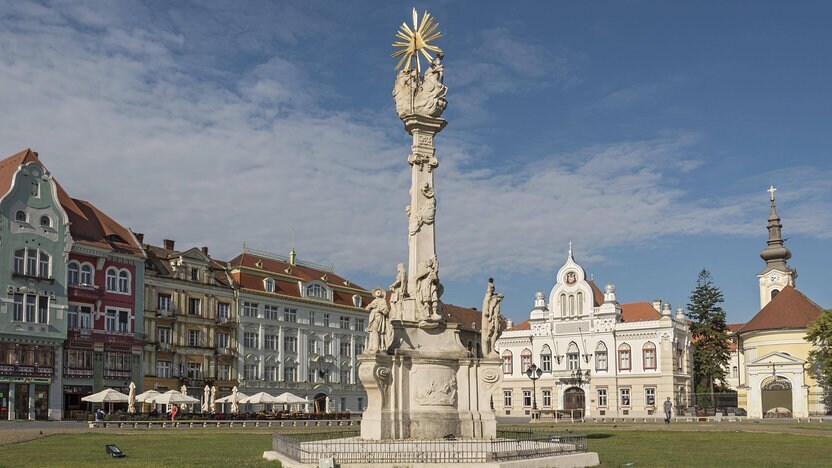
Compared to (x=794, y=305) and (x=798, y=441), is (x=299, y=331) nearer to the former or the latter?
(x=794, y=305)

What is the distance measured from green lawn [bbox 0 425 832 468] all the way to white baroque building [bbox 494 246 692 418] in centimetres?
4138

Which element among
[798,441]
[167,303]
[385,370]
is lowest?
[798,441]

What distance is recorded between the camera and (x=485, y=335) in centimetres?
2523

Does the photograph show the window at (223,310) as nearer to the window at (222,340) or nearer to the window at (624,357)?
the window at (222,340)

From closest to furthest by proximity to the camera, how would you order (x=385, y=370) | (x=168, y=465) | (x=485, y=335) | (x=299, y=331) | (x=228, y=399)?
(x=168, y=465) → (x=385, y=370) → (x=485, y=335) → (x=228, y=399) → (x=299, y=331)

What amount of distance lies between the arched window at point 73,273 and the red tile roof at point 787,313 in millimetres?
49573

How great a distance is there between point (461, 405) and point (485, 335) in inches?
82.6

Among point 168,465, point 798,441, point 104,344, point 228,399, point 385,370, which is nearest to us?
point 168,465

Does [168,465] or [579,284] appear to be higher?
[579,284]

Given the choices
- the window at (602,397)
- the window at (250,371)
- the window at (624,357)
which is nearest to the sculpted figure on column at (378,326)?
the window at (250,371)

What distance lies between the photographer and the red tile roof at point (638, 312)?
7975 cm

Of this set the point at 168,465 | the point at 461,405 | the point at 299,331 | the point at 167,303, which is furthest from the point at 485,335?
the point at 299,331

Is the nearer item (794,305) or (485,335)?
(485,335)

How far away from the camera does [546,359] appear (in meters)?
81.8
